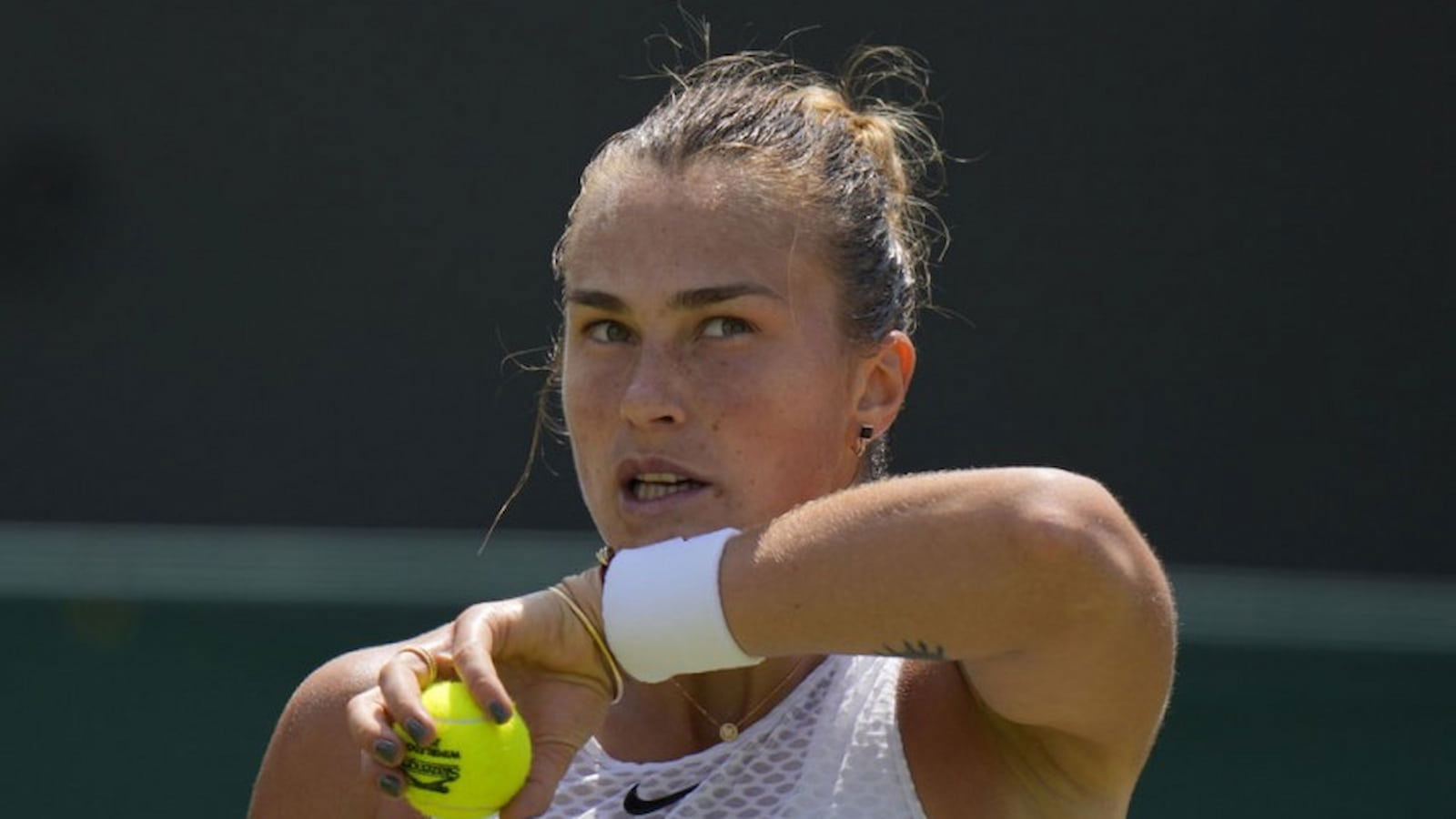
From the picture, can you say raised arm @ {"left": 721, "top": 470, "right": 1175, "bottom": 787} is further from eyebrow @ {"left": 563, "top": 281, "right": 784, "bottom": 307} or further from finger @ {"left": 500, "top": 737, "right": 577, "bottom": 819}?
eyebrow @ {"left": 563, "top": 281, "right": 784, "bottom": 307}

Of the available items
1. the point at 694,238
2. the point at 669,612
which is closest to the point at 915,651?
the point at 669,612

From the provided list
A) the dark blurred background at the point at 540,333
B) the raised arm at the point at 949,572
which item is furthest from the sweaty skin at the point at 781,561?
the dark blurred background at the point at 540,333

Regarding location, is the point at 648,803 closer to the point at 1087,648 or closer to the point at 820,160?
the point at 1087,648

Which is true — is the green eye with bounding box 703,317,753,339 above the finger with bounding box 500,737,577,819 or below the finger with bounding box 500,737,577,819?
above

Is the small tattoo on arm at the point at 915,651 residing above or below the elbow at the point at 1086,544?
below

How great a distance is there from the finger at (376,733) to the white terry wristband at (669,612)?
0.68ft

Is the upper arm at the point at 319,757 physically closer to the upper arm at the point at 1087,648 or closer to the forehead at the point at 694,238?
the forehead at the point at 694,238

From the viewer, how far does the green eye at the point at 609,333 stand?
2.26 m

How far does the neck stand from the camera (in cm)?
231

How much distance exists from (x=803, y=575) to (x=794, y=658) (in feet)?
1.71

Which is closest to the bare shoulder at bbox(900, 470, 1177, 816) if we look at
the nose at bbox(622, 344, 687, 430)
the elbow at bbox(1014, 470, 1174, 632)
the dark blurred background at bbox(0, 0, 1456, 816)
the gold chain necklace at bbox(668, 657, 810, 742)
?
the elbow at bbox(1014, 470, 1174, 632)

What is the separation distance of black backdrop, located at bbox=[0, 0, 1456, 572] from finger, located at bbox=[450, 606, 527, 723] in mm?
2995

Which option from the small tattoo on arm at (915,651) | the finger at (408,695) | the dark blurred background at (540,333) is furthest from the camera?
the dark blurred background at (540,333)

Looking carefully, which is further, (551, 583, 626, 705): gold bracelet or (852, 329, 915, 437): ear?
(852, 329, 915, 437): ear
